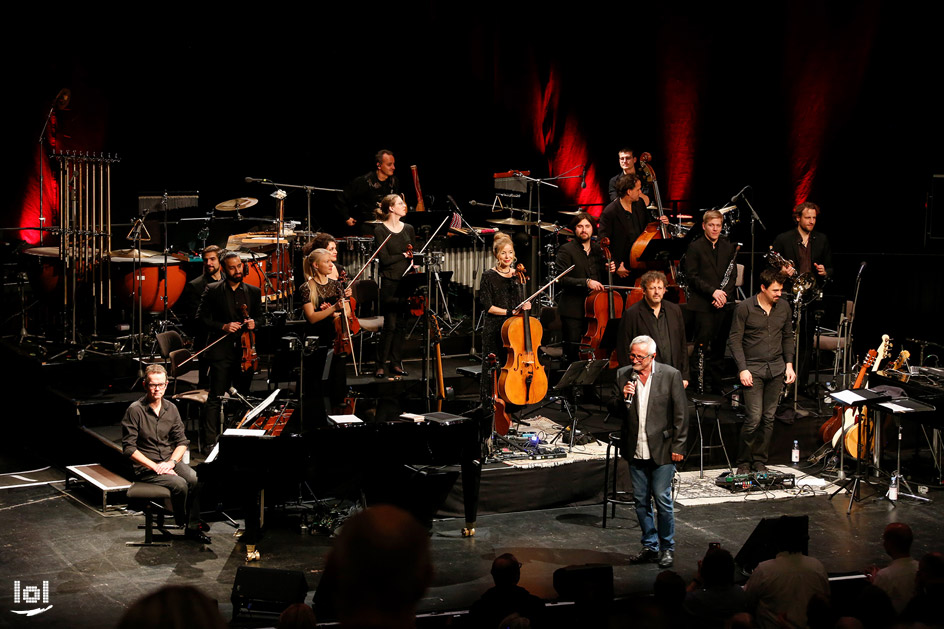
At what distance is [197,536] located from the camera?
849 centimetres

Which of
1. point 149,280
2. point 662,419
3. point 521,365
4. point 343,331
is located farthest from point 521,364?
point 149,280

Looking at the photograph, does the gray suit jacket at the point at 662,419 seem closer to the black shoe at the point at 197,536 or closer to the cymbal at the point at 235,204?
the black shoe at the point at 197,536

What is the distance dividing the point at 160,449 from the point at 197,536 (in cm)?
77

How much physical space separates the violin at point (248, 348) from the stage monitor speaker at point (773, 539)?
4.78m

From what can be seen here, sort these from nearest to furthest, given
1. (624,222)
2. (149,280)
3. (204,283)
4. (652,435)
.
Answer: (652,435), (204,283), (149,280), (624,222)

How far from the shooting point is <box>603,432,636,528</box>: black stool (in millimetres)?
9051

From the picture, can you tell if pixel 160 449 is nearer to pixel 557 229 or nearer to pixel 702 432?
pixel 702 432

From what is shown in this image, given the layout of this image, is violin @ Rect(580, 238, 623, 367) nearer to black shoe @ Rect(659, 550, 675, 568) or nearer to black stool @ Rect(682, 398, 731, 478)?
black stool @ Rect(682, 398, 731, 478)

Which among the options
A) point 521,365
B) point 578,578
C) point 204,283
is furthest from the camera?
point 204,283

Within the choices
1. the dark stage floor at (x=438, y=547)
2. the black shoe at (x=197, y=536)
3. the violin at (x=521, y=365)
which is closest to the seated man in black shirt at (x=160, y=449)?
the black shoe at (x=197, y=536)

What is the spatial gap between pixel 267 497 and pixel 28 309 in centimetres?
471

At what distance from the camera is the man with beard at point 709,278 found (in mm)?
11172

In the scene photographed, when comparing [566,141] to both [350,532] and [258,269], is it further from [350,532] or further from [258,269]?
[350,532]

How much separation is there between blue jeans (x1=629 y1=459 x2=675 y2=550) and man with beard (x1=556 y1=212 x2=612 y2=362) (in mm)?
3127
